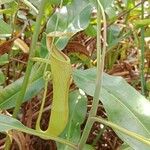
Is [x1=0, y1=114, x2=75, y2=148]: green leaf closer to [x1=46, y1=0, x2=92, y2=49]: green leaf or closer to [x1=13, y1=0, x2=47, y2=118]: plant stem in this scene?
[x1=13, y1=0, x2=47, y2=118]: plant stem

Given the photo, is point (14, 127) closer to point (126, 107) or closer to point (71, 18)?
point (126, 107)

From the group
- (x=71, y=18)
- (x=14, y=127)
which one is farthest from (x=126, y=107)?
(x=71, y=18)

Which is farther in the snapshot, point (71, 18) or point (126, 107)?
point (71, 18)

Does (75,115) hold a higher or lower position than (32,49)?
lower

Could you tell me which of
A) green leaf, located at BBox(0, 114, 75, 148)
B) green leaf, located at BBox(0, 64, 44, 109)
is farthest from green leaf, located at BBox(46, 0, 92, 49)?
green leaf, located at BBox(0, 114, 75, 148)

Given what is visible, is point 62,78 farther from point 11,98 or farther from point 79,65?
point 79,65
